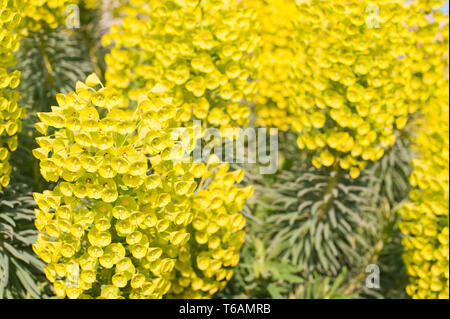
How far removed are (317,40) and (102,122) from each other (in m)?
1.18

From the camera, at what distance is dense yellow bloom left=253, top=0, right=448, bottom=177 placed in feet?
→ 5.58

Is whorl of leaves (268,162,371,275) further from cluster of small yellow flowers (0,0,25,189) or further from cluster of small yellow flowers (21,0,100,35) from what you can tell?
cluster of small yellow flowers (21,0,100,35)

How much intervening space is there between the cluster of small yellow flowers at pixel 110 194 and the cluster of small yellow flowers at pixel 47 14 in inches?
42.1

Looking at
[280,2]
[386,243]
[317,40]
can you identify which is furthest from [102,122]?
[386,243]

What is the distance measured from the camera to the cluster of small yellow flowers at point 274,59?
2.38 metres

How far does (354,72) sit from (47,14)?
164cm

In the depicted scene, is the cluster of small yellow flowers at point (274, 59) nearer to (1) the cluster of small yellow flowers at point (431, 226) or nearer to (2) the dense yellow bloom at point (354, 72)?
(2) the dense yellow bloom at point (354, 72)

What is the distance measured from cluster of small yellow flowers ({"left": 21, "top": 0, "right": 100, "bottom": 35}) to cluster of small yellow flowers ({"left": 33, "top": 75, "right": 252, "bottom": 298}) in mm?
1071

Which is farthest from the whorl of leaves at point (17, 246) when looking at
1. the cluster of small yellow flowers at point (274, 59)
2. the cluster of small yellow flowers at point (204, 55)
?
the cluster of small yellow flowers at point (274, 59)

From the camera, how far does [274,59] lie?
2410 mm

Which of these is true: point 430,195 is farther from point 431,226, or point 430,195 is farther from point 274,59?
point 274,59

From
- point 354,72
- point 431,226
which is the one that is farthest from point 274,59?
point 431,226

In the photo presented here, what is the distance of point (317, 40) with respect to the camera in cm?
186
